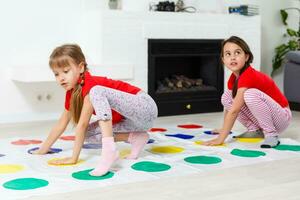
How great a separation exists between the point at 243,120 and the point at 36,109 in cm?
185

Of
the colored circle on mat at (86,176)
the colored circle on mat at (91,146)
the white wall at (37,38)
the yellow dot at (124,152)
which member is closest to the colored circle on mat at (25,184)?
the colored circle on mat at (86,176)

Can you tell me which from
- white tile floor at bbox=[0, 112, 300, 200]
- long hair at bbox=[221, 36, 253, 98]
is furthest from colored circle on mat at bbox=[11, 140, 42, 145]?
long hair at bbox=[221, 36, 253, 98]

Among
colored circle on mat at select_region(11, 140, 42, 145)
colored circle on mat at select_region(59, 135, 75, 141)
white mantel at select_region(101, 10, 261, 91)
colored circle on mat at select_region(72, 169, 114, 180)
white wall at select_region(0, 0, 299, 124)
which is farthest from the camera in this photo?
white mantel at select_region(101, 10, 261, 91)

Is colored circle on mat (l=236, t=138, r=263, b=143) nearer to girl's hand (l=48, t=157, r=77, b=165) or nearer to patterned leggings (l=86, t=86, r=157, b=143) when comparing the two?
patterned leggings (l=86, t=86, r=157, b=143)

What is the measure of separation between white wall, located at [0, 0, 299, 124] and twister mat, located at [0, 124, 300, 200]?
0.95 metres

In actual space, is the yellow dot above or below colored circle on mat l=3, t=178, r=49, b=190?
below

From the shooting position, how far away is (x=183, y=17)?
4312 millimetres

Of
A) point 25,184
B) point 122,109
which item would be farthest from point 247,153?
point 25,184

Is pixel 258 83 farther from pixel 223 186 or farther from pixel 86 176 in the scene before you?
pixel 86 176

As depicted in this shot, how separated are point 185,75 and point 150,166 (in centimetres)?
264

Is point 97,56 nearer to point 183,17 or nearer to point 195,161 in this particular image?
point 183,17

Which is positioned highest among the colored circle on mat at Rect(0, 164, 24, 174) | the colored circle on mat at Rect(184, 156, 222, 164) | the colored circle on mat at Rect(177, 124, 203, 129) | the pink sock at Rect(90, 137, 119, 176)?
the pink sock at Rect(90, 137, 119, 176)

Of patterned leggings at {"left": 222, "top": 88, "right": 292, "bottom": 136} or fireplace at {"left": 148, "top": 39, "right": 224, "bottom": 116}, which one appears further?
fireplace at {"left": 148, "top": 39, "right": 224, "bottom": 116}

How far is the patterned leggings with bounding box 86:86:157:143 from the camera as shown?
2111mm
